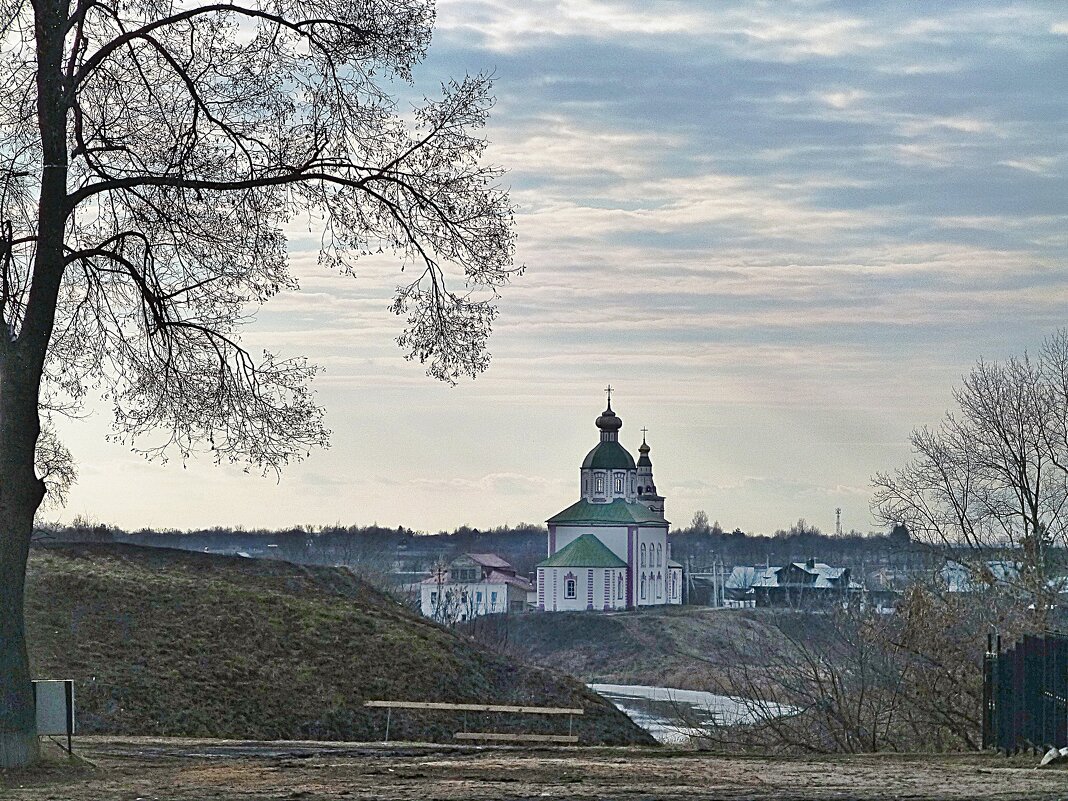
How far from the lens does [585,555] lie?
121 m

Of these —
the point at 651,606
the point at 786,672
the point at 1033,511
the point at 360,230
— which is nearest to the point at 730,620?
the point at 651,606

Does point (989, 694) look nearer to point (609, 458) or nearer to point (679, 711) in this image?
point (679, 711)

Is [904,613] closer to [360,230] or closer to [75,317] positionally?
[360,230]

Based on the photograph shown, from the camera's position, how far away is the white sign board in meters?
14.4

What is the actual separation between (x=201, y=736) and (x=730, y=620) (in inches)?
3393

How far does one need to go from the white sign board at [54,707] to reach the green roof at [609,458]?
113 meters

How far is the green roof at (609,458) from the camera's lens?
128 m

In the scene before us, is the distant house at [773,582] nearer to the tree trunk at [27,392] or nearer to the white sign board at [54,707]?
the white sign board at [54,707]

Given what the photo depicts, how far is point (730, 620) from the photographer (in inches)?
4176

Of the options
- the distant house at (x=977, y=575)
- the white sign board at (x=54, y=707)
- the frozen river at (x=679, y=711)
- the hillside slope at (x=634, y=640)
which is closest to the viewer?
the white sign board at (x=54, y=707)

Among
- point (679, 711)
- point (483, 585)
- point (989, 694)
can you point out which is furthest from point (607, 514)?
point (989, 694)

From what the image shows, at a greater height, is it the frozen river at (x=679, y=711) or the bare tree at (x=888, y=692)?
the bare tree at (x=888, y=692)

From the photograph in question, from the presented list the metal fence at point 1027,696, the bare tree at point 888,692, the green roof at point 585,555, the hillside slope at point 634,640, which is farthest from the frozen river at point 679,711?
the green roof at point 585,555

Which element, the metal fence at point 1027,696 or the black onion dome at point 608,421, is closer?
the metal fence at point 1027,696
